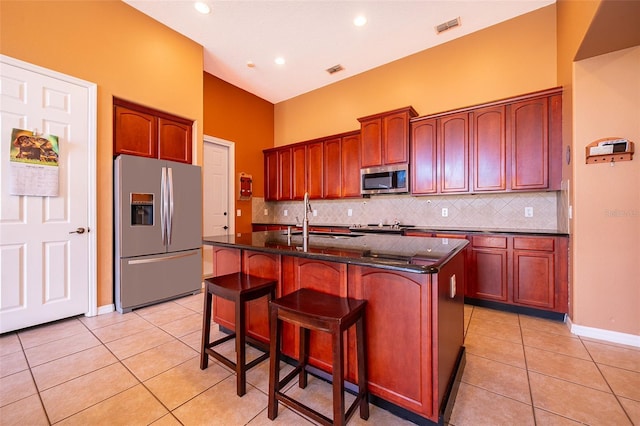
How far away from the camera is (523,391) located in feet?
5.42

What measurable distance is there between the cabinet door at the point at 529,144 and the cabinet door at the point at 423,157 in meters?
0.87

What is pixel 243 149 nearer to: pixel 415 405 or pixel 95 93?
pixel 95 93

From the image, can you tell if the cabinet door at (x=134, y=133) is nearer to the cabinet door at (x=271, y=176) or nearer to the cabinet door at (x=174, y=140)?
the cabinet door at (x=174, y=140)

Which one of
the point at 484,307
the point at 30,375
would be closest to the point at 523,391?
the point at 484,307

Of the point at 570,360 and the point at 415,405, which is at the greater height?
the point at 415,405

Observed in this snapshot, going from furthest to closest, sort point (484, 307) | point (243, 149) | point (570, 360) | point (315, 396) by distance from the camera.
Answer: point (243, 149), point (484, 307), point (570, 360), point (315, 396)

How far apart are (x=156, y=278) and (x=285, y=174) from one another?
9.65 feet

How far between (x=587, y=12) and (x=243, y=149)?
4.75 metres

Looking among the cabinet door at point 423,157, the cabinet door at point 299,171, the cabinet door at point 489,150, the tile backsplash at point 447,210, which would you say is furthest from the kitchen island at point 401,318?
the cabinet door at point 299,171

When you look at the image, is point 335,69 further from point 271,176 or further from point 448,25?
point 271,176

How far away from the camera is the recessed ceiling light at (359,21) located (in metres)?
3.25

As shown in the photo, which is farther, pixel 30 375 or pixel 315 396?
pixel 30 375

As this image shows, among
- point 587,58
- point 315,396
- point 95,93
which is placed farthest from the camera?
point 95,93

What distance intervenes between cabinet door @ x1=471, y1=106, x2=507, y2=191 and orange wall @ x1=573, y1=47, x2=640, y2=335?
2.45 feet
